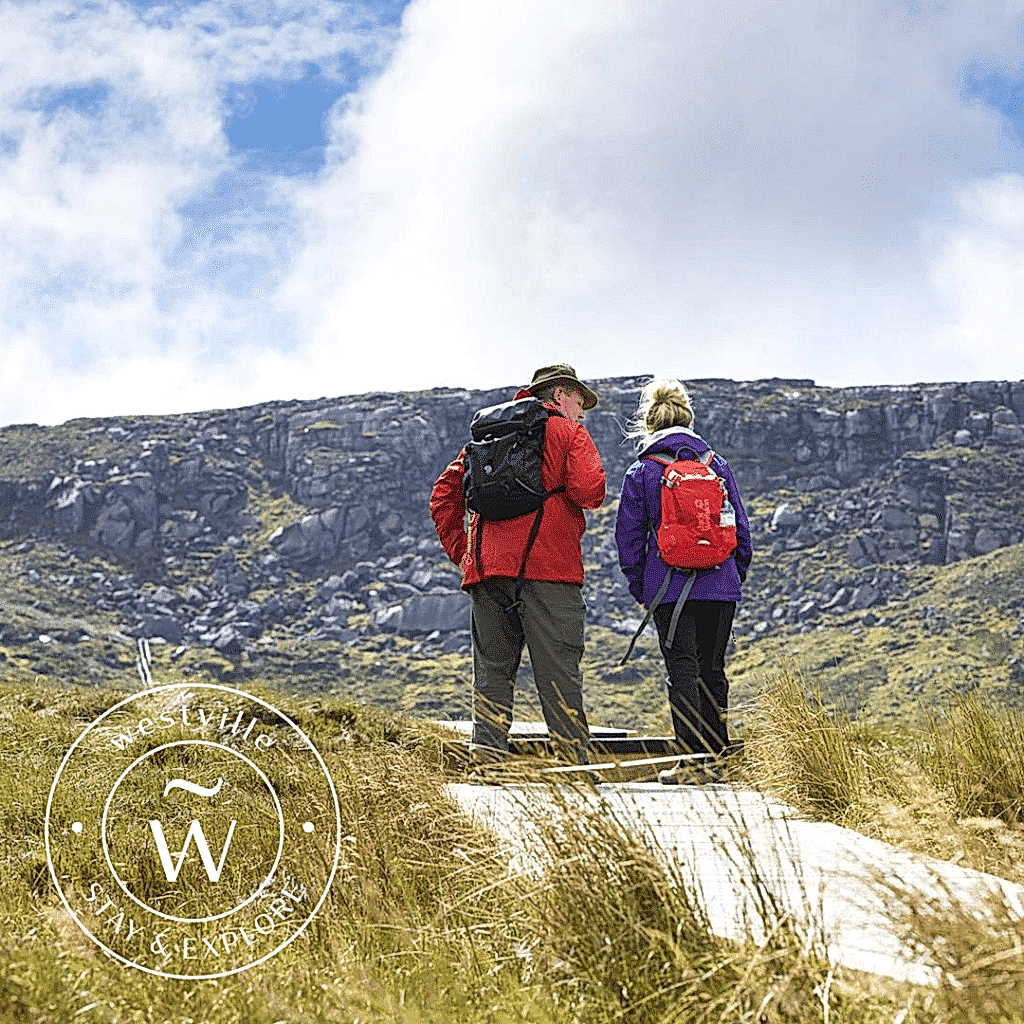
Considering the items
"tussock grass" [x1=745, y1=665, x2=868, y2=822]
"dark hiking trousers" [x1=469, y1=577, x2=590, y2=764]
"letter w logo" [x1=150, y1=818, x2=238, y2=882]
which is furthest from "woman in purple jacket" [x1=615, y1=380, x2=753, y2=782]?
"letter w logo" [x1=150, y1=818, x2=238, y2=882]

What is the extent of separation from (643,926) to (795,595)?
134 metres

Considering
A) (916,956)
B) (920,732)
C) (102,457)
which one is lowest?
(920,732)

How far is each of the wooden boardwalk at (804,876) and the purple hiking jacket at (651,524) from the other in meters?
1.95

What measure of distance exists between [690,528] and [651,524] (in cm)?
33

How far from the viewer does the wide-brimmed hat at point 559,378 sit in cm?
673

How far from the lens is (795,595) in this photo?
133m

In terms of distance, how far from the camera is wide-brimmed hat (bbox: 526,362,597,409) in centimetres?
673

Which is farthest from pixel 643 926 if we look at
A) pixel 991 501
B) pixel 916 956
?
pixel 991 501

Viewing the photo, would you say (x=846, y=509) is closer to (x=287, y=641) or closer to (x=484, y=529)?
(x=287, y=641)

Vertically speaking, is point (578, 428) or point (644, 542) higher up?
point (578, 428)

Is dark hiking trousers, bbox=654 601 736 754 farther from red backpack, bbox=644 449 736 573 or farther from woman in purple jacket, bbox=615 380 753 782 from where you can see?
red backpack, bbox=644 449 736 573

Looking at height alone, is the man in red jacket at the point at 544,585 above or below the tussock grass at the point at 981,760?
above

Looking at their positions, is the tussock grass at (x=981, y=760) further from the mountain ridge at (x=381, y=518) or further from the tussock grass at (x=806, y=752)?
the mountain ridge at (x=381, y=518)

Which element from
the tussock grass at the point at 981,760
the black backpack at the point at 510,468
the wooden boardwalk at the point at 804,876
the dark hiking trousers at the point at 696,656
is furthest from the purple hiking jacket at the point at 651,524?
the wooden boardwalk at the point at 804,876
